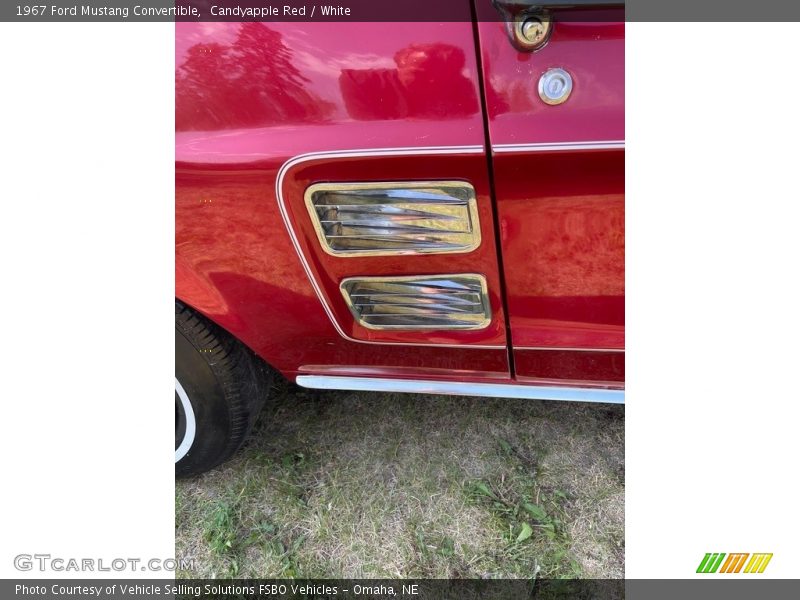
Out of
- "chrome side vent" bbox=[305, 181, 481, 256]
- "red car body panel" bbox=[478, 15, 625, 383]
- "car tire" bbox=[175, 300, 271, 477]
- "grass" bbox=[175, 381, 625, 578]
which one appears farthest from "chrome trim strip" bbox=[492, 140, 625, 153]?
"grass" bbox=[175, 381, 625, 578]

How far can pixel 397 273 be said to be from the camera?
1.26 m

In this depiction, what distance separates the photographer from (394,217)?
1173mm

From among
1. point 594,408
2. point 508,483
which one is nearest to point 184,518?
point 508,483

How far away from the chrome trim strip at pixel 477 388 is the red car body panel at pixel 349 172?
0.28 ft

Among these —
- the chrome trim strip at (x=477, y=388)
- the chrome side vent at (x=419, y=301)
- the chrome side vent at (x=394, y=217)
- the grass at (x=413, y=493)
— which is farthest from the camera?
the grass at (x=413, y=493)

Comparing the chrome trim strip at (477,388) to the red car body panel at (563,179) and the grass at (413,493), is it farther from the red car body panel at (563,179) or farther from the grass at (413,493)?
the grass at (413,493)

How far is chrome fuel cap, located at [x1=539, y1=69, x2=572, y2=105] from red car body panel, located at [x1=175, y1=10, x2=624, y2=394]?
0.05 meters

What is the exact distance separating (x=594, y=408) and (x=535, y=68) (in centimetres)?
142

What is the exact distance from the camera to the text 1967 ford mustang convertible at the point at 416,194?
1.03 m

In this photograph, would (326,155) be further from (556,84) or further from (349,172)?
(556,84)

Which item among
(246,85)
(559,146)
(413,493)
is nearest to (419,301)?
(559,146)
